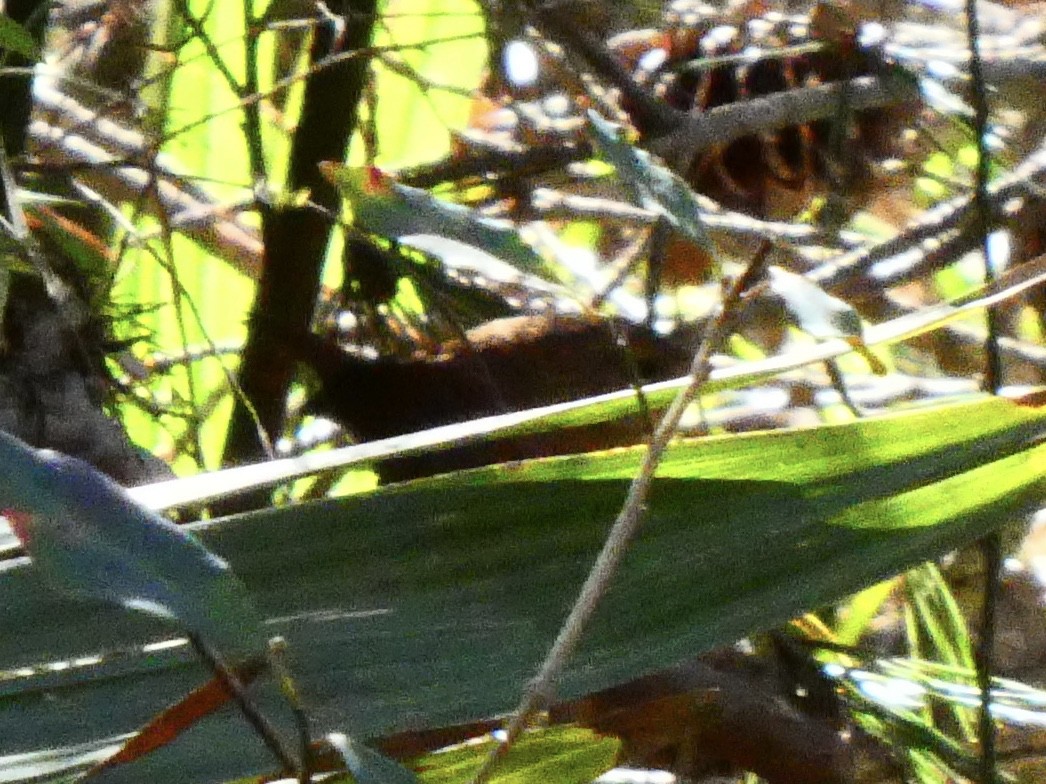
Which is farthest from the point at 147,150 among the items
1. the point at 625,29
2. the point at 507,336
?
the point at 625,29

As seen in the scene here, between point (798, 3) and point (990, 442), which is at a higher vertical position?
point (798, 3)

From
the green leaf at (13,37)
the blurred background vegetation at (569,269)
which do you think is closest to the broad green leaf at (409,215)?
the blurred background vegetation at (569,269)

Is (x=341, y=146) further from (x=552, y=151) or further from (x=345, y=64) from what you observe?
(x=552, y=151)

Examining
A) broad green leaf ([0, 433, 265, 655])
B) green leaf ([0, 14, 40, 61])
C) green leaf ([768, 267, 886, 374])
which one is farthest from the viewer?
green leaf ([0, 14, 40, 61])

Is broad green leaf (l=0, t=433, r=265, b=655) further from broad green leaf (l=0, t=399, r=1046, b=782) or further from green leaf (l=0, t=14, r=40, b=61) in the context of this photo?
green leaf (l=0, t=14, r=40, b=61)

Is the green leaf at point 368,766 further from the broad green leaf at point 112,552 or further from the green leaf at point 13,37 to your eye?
the green leaf at point 13,37

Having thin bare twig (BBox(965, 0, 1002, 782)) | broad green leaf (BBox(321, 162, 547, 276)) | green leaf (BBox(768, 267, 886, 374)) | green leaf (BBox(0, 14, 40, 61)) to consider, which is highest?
green leaf (BBox(0, 14, 40, 61))

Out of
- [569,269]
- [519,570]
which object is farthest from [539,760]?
[569,269]

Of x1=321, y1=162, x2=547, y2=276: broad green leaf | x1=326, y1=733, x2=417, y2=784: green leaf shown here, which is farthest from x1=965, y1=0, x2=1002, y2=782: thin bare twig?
x1=326, y1=733, x2=417, y2=784: green leaf
